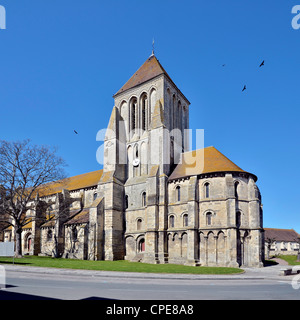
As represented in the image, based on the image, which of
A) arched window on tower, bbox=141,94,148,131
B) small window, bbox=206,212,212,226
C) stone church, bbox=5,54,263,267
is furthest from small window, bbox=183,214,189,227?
arched window on tower, bbox=141,94,148,131

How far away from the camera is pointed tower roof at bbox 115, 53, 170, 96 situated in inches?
1698

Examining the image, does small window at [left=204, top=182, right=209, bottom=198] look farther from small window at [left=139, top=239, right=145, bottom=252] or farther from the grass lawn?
small window at [left=139, top=239, right=145, bottom=252]

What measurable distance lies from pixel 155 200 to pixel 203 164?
7.13 m

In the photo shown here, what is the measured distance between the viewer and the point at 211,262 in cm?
3241

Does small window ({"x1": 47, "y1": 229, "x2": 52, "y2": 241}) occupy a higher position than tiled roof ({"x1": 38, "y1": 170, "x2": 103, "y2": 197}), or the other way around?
tiled roof ({"x1": 38, "y1": 170, "x2": 103, "y2": 197})

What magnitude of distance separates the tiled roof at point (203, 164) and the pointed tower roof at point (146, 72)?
12.1m

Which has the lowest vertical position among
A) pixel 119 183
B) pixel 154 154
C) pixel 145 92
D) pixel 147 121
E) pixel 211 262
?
pixel 211 262

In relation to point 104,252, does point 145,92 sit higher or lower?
higher

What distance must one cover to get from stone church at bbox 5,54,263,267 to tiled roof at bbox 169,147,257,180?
0.39 feet

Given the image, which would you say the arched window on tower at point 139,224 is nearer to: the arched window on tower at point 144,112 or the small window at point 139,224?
the small window at point 139,224
